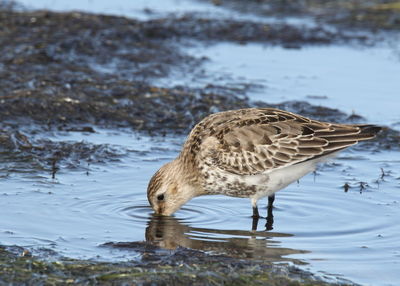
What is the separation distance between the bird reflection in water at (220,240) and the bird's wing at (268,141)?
31.3 inches

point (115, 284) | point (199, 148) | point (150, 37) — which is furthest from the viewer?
point (150, 37)

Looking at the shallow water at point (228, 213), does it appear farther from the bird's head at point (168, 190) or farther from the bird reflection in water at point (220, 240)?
the bird's head at point (168, 190)

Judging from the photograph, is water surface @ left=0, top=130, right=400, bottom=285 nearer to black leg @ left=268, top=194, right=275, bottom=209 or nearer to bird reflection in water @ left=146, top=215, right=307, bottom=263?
bird reflection in water @ left=146, top=215, right=307, bottom=263

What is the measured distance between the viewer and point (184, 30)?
17000mm

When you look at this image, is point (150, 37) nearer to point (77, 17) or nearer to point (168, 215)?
point (77, 17)

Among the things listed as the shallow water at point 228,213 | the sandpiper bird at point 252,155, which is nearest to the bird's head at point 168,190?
the sandpiper bird at point 252,155

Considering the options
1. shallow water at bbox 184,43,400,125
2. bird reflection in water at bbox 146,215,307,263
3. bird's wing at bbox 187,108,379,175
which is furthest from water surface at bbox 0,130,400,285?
shallow water at bbox 184,43,400,125

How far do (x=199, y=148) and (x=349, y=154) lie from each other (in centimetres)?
304

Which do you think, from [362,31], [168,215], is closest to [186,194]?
[168,215]

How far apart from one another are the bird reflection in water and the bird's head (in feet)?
0.83

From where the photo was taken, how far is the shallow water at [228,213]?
784cm

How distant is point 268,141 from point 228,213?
38.6 inches

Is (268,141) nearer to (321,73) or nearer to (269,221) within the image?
(269,221)

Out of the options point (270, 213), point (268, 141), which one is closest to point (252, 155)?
point (268, 141)
